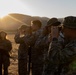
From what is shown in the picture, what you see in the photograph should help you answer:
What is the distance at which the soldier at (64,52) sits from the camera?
4.10m

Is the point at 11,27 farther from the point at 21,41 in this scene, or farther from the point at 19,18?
the point at 21,41

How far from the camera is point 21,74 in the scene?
30.3 feet

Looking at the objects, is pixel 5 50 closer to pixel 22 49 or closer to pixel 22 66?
pixel 22 49

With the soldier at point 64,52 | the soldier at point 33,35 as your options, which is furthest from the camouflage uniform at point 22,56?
the soldier at point 64,52

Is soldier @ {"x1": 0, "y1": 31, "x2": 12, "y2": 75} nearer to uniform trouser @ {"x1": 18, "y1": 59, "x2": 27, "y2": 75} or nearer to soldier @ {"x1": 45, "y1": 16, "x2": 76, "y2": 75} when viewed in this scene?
uniform trouser @ {"x1": 18, "y1": 59, "x2": 27, "y2": 75}

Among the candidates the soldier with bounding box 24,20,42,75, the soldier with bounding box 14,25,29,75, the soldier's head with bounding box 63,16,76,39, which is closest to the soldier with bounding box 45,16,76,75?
the soldier's head with bounding box 63,16,76,39

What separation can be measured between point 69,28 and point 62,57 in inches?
17.9

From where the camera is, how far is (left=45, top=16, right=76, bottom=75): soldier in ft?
13.5

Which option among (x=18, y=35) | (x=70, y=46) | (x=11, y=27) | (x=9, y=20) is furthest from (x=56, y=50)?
(x=9, y=20)

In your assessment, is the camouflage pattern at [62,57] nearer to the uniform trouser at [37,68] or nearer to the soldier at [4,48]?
the uniform trouser at [37,68]

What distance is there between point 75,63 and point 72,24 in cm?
60

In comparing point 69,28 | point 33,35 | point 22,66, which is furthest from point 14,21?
point 69,28

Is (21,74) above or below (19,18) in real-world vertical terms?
above

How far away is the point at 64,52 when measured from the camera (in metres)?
4.11
